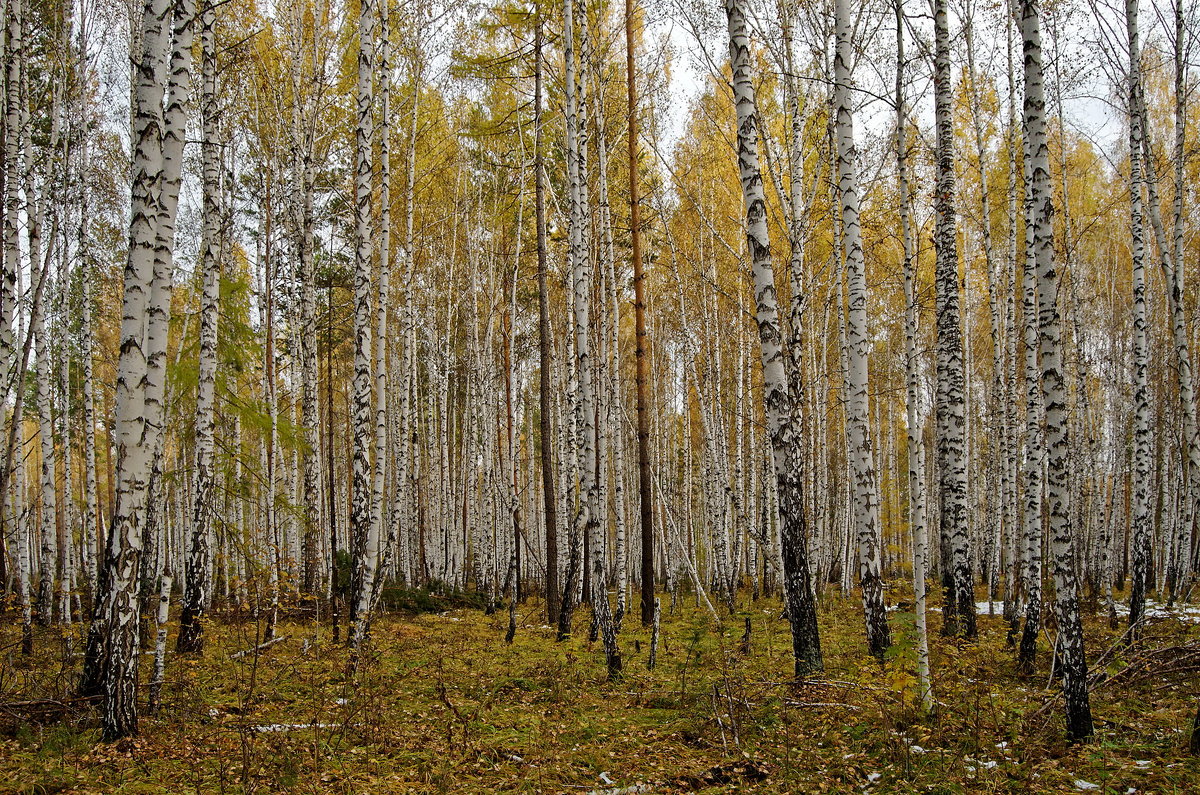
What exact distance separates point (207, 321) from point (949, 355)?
899 cm

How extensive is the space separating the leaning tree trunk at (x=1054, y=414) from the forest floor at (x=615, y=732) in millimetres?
375

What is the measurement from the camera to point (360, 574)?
845 centimetres

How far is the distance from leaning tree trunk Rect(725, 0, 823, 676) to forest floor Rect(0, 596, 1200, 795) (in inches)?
23.2

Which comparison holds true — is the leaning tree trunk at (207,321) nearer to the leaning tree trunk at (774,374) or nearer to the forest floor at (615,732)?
the forest floor at (615,732)

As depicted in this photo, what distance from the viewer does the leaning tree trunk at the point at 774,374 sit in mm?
6520

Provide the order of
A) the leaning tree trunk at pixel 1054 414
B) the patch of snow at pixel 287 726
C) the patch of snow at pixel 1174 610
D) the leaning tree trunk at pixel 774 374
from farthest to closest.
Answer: the patch of snow at pixel 1174 610 < the leaning tree trunk at pixel 774 374 < the patch of snow at pixel 287 726 < the leaning tree trunk at pixel 1054 414

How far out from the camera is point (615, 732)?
5836 mm

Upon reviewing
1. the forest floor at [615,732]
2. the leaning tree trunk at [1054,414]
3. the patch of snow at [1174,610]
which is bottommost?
the patch of snow at [1174,610]

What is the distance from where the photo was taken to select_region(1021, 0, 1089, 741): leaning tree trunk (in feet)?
15.4

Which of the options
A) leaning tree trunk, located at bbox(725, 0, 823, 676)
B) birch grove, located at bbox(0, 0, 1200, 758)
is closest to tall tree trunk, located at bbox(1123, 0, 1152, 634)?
birch grove, located at bbox(0, 0, 1200, 758)

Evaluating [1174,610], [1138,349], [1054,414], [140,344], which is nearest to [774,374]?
[1054,414]

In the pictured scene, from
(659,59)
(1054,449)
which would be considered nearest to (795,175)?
(659,59)

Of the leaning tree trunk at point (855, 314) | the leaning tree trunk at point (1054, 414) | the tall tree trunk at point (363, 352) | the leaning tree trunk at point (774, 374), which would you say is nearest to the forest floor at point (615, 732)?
the leaning tree trunk at point (1054, 414)

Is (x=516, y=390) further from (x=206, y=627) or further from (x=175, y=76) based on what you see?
(x=175, y=76)
